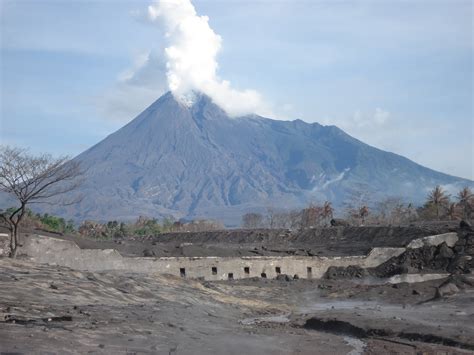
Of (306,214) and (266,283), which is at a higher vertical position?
(306,214)

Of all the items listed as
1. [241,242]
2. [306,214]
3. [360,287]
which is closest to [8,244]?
[360,287]

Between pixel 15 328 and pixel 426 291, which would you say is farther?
pixel 426 291

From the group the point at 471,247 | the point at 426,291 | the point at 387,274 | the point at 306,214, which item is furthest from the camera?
the point at 306,214

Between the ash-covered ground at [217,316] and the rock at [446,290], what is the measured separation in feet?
0.19

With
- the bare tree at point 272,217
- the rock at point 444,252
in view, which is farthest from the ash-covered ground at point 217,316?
the bare tree at point 272,217

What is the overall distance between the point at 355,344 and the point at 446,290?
1164 centimetres

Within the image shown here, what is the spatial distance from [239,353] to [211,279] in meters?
20.6

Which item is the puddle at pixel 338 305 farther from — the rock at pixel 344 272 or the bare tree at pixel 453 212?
the bare tree at pixel 453 212

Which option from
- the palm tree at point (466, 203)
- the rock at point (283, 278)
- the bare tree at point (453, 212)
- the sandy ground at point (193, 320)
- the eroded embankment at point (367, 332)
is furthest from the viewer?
the bare tree at point (453, 212)

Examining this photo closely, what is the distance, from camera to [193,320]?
18.1 meters

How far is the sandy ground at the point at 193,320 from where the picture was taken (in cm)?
1311

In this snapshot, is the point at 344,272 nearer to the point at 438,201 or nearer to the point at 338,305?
the point at 338,305

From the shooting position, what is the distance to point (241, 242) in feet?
230

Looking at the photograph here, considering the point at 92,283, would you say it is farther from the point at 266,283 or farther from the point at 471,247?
A: the point at 471,247
